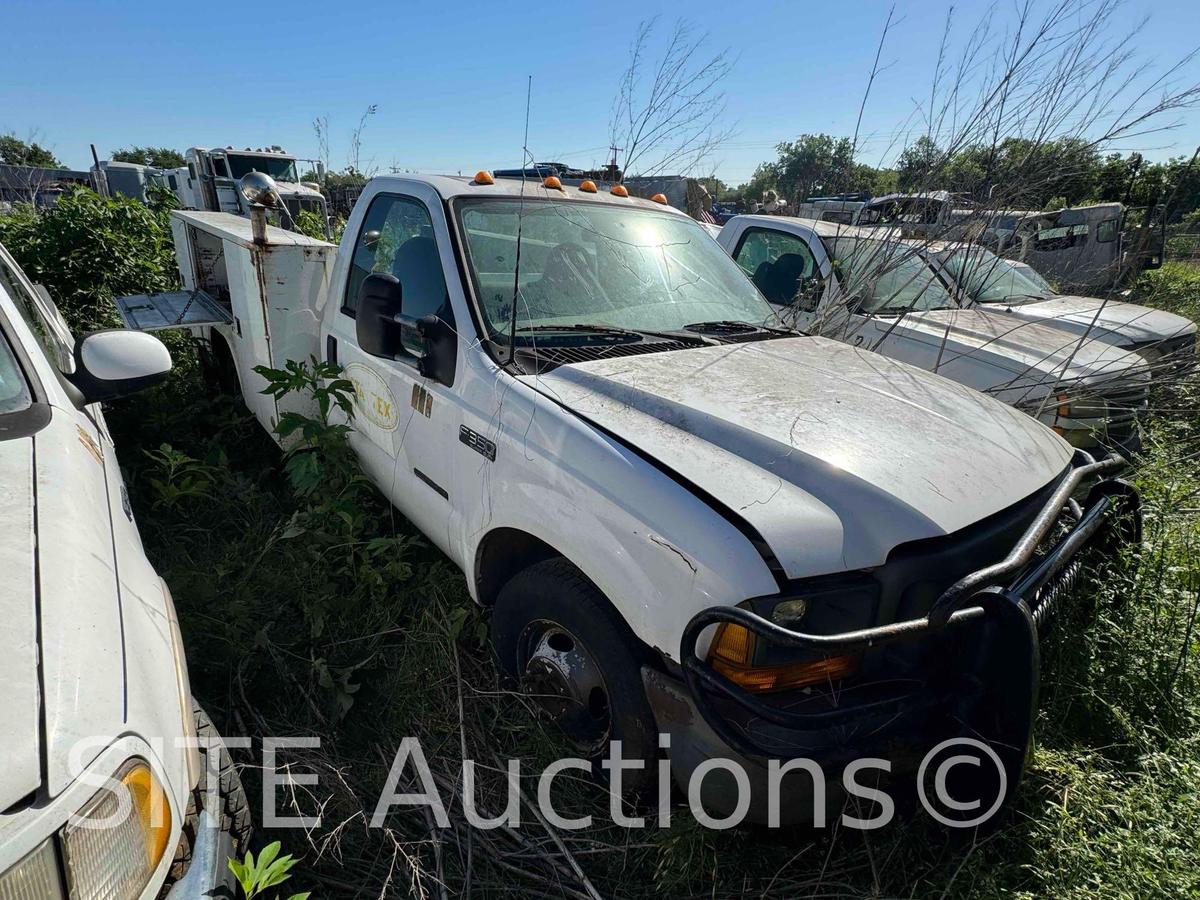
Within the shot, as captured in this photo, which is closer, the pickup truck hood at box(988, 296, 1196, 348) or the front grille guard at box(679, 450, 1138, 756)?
the front grille guard at box(679, 450, 1138, 756)

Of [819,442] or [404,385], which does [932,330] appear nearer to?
[819,442]

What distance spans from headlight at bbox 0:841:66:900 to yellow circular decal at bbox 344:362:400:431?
2060 millimetres

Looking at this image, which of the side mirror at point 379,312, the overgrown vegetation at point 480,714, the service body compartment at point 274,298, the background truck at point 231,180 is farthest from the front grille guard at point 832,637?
the background truck at point 231,180

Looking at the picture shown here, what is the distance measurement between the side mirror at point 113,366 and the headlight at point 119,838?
142 centimetres

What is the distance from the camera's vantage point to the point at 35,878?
998 millimetres

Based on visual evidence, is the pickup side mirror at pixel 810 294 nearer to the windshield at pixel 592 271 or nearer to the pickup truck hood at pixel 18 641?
the windshield at pixel 592 271

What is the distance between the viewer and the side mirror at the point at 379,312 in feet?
7.94

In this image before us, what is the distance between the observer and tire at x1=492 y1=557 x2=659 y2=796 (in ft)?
6.31

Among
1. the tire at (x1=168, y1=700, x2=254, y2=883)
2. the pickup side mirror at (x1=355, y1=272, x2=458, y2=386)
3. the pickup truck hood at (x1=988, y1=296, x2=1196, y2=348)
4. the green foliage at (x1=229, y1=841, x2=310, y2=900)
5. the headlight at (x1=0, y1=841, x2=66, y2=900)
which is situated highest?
the pickup side mirror at (x1=355, y1=272, x2=458, y2=386)

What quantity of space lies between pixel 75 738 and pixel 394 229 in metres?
2.55

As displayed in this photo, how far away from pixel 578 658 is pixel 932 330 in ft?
13.1

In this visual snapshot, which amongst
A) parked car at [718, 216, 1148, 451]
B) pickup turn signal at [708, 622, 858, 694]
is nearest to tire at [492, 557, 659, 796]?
pickup turn signal at [708, 622, 858, 694]

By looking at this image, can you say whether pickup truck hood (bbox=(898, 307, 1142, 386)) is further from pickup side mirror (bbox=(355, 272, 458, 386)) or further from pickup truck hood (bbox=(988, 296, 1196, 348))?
pickup side mirror (bbox=(355, 272, 458, 386))

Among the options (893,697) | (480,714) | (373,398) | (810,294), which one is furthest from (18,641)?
(810,294)
